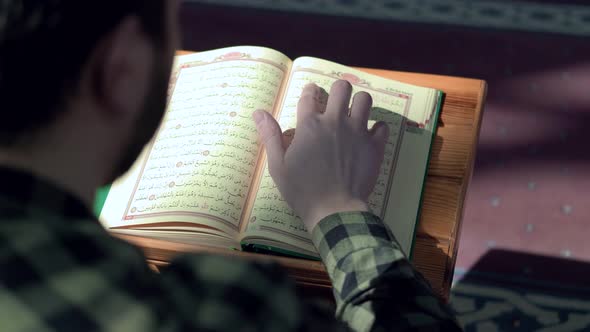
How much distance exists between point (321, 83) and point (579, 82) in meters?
1.25

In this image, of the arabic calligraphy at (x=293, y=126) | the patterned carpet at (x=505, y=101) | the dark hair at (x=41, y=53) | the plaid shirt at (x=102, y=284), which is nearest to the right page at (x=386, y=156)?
the arabic calligraphy at (x=293, y=126)

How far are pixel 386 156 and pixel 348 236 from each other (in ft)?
0.62

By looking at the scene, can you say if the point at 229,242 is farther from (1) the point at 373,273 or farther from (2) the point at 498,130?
(2) the point at 498,130

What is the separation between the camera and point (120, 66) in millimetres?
478

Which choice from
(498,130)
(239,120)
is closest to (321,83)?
(239,120)

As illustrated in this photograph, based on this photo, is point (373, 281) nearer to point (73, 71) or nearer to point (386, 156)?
point (386, 156)

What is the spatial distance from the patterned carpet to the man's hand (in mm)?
764

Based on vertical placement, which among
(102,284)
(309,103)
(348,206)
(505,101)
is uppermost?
(505,101)

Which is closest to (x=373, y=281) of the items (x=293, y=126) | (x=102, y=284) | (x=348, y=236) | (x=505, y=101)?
(x=348, y=236)

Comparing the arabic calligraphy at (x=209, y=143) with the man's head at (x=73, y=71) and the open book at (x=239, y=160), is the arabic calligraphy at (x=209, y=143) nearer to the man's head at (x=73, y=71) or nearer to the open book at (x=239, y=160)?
the open book at (x=239, y=160)

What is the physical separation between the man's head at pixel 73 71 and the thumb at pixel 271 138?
1.31ft

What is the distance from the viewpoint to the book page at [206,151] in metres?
0.92

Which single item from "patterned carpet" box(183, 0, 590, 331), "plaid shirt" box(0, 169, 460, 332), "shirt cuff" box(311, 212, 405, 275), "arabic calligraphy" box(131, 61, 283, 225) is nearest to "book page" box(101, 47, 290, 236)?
"arabic calligraphy" box(131, 61, 283, 225)

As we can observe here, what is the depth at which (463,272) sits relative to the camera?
162cm
